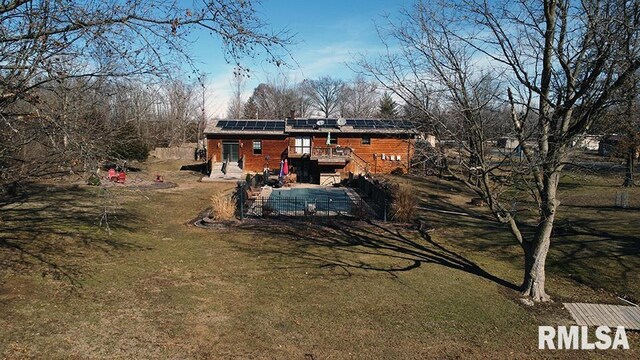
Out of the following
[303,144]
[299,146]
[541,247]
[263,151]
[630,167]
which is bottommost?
[541,247]

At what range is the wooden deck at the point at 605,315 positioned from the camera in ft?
26.5

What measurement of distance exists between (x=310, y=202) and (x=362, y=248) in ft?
25.1

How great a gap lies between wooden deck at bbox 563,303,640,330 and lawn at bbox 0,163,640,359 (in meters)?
0.34

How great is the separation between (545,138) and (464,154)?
1.56m

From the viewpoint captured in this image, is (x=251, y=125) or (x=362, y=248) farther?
(x=251, y=125)

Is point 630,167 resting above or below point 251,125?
below

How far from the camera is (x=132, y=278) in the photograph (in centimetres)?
938

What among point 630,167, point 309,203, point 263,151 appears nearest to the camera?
point 309,203

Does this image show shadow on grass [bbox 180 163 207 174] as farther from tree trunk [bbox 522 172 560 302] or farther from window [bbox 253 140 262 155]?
tree trunk [bbox 522 172 560 302]

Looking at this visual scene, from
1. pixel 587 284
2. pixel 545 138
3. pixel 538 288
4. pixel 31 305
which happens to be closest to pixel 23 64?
pixel 31 305

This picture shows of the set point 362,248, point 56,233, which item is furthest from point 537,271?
point 56,233

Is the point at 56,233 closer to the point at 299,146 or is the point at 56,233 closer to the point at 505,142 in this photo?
the point at 505,142

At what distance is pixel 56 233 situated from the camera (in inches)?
495

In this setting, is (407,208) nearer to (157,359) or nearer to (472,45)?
(472,45)
